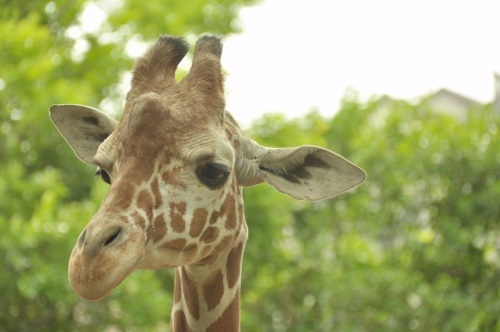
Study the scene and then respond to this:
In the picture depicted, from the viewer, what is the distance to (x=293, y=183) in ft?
12.1

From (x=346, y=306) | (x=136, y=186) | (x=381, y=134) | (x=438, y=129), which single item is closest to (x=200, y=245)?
(x=136, y=186)

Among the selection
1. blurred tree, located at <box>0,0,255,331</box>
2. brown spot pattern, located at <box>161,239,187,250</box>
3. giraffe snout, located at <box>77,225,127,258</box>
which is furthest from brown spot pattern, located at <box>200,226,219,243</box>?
blurred tree, located at <box>0,0,255,331</box>

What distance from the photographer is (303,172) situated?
146 inches

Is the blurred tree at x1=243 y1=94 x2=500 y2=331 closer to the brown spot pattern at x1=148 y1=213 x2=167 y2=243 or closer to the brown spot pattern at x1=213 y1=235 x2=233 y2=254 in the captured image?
the brown spot pattern at x1=213 y1=235 x2=233 y2=254

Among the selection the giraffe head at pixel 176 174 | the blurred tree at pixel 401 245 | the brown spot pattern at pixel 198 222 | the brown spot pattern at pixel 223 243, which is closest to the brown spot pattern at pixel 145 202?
the giraffe head at pixel 176 174

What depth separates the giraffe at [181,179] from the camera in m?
2.88

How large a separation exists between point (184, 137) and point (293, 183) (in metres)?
0.71

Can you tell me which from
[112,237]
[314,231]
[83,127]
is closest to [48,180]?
[314,231]

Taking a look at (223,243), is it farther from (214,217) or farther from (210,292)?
(210,292)

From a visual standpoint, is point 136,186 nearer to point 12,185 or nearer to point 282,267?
point 12,185

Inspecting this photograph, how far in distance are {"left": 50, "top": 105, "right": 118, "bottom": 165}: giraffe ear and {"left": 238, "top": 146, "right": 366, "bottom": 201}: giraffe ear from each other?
0.78 meters

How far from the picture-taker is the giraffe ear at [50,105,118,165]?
391 cm

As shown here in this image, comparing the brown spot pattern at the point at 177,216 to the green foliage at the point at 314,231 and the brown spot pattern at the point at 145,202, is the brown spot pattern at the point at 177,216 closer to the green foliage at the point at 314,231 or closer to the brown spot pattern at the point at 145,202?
the brown spot pattern at the point at 145,202

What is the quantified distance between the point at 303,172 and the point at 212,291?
0.70 metres
